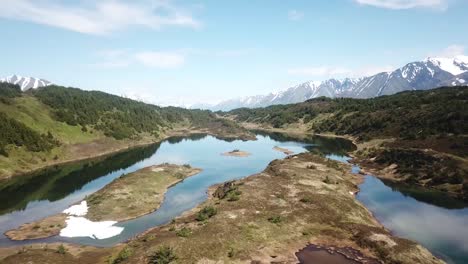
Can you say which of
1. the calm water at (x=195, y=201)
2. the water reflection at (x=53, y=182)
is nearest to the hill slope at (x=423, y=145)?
the calm water at (x=195, y=201)

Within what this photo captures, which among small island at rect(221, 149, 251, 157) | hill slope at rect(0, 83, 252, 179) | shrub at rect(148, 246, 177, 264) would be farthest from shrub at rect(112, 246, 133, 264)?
small island at rect(221, 149, 251, 157)

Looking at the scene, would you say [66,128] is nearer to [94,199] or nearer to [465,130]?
[94,199]

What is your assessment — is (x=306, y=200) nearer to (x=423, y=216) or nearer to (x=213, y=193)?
(x=423, y=216)

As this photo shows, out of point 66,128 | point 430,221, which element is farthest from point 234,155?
point 430,221

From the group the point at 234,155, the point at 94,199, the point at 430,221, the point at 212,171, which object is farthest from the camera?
the point at 234,155

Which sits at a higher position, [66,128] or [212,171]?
[66,128]

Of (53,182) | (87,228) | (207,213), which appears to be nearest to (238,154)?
Result: (53,182)
